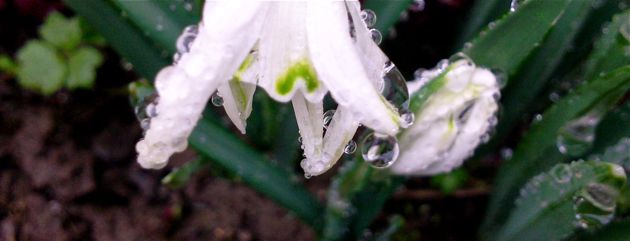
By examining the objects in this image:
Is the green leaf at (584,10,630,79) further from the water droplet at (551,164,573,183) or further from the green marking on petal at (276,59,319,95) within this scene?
the green marking on petal at (276,59,319,95)

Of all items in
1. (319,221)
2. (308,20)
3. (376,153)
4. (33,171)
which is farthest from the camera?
(33,171)

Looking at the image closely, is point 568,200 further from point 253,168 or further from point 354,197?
point 253,168

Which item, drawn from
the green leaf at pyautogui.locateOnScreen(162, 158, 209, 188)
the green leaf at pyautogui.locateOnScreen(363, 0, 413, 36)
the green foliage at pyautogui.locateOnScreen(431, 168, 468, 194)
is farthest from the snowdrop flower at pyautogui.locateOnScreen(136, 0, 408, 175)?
the green foliage at pyautogui.locateOnScreen(431, 168, 468, 194)

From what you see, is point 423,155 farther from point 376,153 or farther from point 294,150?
point 294,150

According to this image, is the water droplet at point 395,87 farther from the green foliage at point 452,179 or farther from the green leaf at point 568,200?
the green foliage at point 452,179

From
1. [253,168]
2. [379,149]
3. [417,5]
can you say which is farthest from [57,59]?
[379,149]

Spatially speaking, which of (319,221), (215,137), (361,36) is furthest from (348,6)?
(319,221)

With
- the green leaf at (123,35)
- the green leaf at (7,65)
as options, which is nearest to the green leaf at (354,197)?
the green leaf at (123,35)
